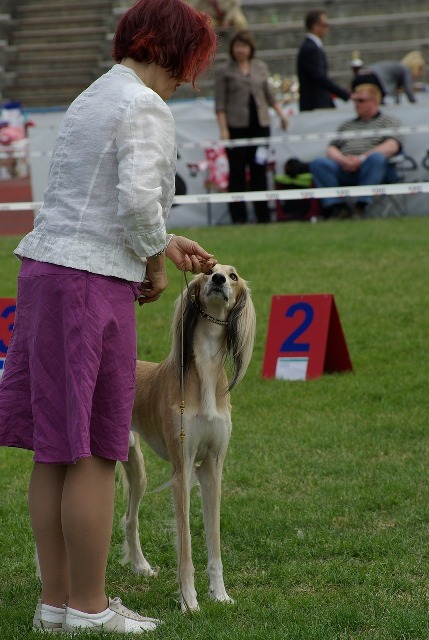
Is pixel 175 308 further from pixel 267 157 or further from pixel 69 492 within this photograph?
pixel 267 157

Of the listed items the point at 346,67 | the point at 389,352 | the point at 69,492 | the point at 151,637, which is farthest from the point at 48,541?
the point at 346,67

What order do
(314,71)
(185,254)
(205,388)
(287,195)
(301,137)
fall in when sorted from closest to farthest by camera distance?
(185,254) < (205,388) < (287,195) < (301,137) < (314,71)

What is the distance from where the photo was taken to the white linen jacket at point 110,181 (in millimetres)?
3182

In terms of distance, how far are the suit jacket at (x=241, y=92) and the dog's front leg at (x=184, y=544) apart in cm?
1036

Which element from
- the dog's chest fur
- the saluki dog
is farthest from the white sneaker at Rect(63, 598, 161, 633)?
the dog's chest fur

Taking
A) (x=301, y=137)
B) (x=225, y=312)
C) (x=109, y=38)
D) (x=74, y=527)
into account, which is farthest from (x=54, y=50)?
(x=74, y=527)

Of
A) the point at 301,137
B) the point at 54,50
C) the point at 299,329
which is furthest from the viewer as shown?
the point at 54,50

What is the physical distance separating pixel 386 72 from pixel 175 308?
1458 centimetres

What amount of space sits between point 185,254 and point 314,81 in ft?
37.9

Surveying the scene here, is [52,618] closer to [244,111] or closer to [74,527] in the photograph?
[74,527]

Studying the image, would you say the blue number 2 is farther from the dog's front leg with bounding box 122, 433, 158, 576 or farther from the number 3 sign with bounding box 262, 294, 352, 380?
the dog's front leg with bounding box 122, 433, 158, 576

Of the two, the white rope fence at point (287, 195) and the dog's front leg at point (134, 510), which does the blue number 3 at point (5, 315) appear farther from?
the dog's front leg at point (134, 510)

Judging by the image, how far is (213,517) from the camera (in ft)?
13.0

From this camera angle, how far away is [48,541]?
137 inches
